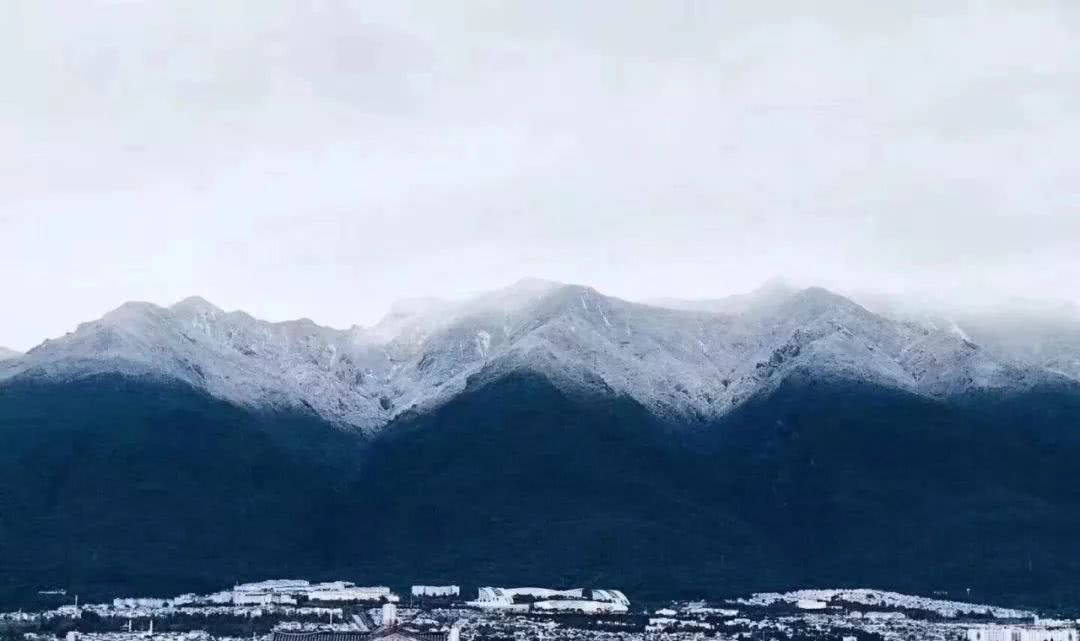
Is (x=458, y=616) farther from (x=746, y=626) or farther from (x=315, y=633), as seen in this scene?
(x=315, y=633)

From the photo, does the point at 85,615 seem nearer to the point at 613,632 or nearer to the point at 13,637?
the point at 13,637

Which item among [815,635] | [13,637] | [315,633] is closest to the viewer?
[315,633]

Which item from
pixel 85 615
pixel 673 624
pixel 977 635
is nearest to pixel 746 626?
pixel 673 624

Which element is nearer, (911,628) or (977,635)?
(977,635)

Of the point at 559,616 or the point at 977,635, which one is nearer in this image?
the point at 977,635

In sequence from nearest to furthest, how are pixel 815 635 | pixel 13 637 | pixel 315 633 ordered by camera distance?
pixel 315 633, pixel 13 637, pixel 815 635

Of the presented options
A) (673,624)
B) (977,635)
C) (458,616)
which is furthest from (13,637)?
(977,635)
